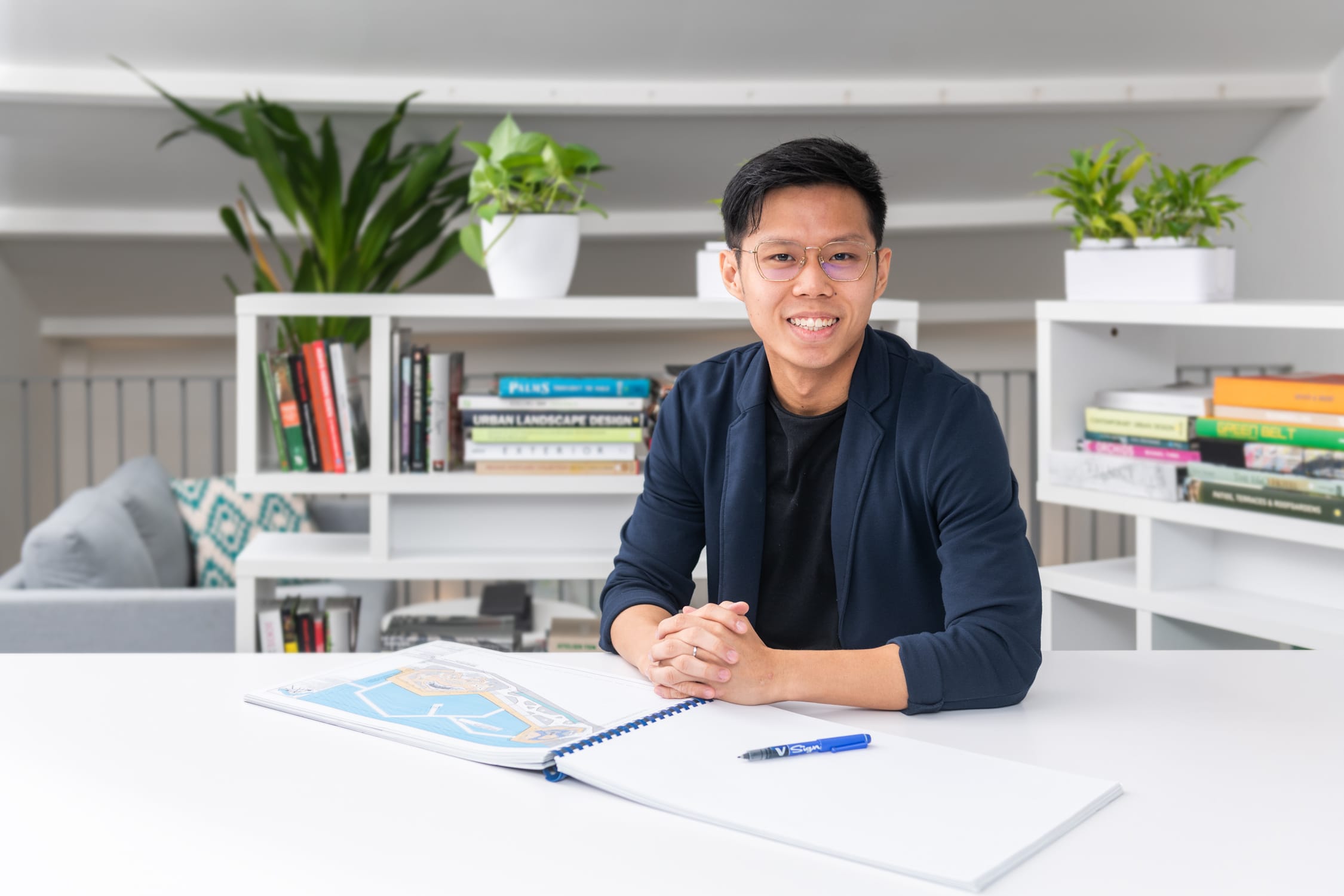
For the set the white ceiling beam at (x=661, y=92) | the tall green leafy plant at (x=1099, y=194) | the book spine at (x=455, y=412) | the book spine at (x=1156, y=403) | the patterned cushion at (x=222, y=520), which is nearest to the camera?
the book spine at (x=1156, y=403)

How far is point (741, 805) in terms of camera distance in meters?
0.86

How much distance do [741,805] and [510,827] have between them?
0.17 meters

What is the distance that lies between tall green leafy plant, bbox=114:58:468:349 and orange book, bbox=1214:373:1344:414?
2081mm

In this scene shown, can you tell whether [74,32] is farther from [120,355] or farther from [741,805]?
A: [741,805]

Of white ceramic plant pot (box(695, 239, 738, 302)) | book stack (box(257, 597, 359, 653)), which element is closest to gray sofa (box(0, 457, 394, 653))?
book stack (box(257, 597, 359, 653))

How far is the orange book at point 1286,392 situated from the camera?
1948 mm

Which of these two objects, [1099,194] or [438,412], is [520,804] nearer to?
[438,412]

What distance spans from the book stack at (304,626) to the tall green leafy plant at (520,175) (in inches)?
32.4

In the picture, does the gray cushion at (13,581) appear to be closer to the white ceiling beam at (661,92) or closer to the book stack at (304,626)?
the book stack at (304,626)

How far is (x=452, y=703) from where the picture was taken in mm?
1094

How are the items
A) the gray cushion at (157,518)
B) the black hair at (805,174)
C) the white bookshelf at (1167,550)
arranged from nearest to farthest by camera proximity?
the black hair at (805,174) < the white bookshelf at (1167,550) < the gray cushion at (157,518)

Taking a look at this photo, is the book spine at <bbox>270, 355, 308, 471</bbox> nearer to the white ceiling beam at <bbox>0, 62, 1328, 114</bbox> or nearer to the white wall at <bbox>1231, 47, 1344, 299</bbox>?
the white ceiling beam at <bbox>0, 62, 1328, 114</bbox>

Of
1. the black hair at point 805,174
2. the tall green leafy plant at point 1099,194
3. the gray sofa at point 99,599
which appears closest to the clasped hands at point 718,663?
the black hair at point 805,174

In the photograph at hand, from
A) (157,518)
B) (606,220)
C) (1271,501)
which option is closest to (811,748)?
(1271,501)
